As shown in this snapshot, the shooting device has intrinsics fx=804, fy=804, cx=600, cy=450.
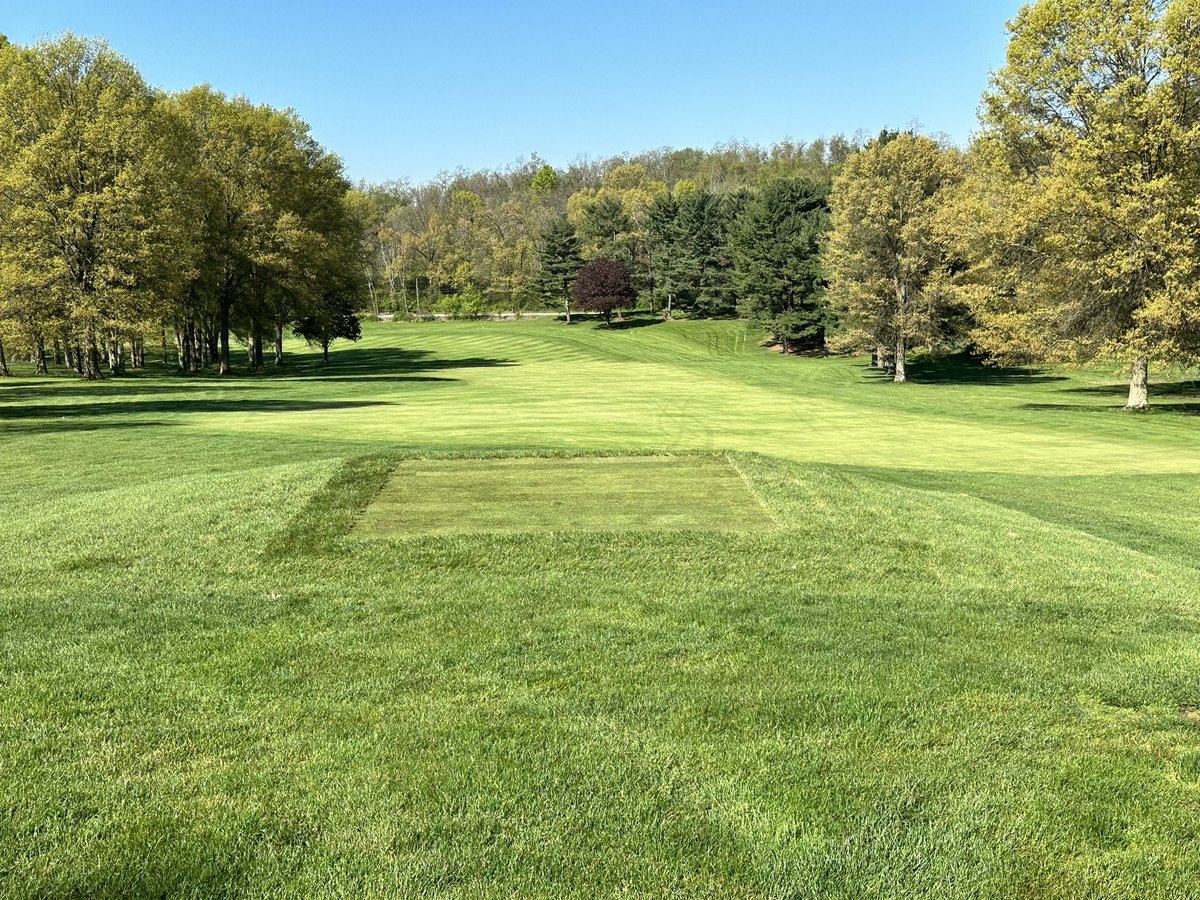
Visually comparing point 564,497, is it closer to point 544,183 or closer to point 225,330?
point 225,330

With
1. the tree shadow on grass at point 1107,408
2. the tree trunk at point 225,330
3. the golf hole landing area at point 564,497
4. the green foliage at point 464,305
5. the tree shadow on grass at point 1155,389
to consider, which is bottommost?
the tree shadow on grass at point 1107,408

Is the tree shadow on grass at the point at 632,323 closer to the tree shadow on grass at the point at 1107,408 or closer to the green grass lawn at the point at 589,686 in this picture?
the tree shadow on grass at the point at 1107,408

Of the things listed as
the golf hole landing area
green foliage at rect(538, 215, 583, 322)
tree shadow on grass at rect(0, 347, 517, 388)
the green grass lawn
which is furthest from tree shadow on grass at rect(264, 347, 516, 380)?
the green grass lawn

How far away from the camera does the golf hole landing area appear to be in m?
9.68

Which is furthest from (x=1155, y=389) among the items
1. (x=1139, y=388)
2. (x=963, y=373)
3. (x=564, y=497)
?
(x=564, y=497)

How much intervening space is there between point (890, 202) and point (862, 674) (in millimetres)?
48533

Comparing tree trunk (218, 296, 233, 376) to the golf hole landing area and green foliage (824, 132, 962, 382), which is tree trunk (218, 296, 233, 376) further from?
the golf hole landing area

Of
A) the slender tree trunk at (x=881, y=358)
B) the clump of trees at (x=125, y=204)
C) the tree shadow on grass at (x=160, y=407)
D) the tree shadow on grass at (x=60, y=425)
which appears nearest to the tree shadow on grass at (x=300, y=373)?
the clump of trees at (x=125, y=204)

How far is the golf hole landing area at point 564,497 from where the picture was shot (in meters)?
9.68

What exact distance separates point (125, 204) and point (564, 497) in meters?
39.2

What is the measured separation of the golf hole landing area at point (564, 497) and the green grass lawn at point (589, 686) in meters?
0.09

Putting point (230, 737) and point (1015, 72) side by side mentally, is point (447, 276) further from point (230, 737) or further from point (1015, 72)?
point (230, 737)

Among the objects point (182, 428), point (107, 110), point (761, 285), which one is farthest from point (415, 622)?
point (761, 285)

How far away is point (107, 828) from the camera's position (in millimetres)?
3887
